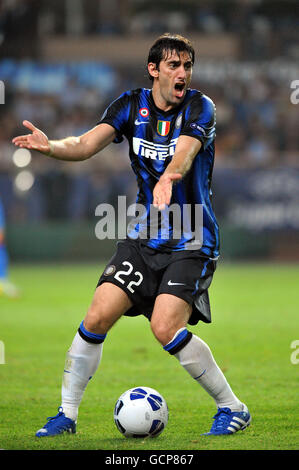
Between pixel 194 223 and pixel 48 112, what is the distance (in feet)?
71.1

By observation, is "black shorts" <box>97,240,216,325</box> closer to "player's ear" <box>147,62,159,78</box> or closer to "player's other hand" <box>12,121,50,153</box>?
"player's other hand" <box>12,121,50,153</box>

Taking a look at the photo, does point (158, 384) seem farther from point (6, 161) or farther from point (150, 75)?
point (6, 161)

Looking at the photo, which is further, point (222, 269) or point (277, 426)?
point (222, 269)

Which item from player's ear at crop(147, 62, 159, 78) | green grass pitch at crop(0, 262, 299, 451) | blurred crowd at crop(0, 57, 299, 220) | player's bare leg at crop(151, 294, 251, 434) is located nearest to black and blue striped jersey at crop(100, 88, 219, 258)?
player's ear at crop(147, 62, 159, 78)

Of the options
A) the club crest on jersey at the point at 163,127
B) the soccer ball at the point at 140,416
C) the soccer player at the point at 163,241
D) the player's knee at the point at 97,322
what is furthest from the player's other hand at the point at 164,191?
the soccer ball at the point at 140,416

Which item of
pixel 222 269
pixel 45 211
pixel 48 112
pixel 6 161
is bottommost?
pixel 222 269

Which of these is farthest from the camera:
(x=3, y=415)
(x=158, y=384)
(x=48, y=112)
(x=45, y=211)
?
(x=48, y=112)

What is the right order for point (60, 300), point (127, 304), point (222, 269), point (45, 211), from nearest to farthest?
point (127, 304), point (60, 300), point (222, 269), point (45, 211)

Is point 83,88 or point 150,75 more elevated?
point 83,88

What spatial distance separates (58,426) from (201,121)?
7.03 feet

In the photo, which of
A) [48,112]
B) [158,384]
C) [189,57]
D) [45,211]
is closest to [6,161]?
[45,211]

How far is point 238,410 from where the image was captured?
17.0 ft

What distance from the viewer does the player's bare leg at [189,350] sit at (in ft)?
16.2

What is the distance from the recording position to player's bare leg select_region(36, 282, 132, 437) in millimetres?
5043
